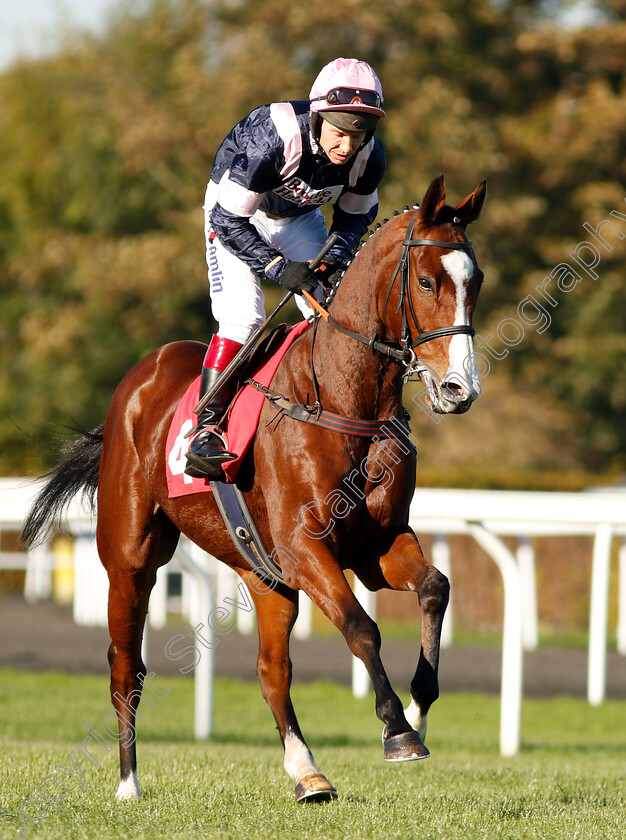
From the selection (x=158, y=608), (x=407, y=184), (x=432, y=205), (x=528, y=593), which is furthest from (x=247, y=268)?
(x=407, y=184)

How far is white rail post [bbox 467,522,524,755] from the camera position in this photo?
6184 mm

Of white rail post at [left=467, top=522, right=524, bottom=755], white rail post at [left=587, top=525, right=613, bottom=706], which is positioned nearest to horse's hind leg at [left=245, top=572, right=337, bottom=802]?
white rail post at [left=467, top=522, right=524, bottom=755]

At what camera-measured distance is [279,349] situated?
449 cm

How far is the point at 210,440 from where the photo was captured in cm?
438

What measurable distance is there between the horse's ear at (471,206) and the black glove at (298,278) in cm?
60

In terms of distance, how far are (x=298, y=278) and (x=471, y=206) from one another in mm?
671

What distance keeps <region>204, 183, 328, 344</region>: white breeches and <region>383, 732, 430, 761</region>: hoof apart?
1.68 meters

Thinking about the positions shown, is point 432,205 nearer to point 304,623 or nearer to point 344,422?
point 344,422

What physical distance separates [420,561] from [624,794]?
1321 mm

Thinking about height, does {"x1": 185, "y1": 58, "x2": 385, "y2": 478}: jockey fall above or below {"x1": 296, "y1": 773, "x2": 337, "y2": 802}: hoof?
above

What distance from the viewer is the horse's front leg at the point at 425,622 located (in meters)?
3.84

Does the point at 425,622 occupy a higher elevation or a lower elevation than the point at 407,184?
lower

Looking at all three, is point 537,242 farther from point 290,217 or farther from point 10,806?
point 10,806

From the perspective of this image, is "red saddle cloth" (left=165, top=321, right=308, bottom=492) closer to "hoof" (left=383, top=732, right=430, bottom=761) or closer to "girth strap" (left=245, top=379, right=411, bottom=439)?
"girth strap" (left=245, top=379, right=411, bottom=439)
